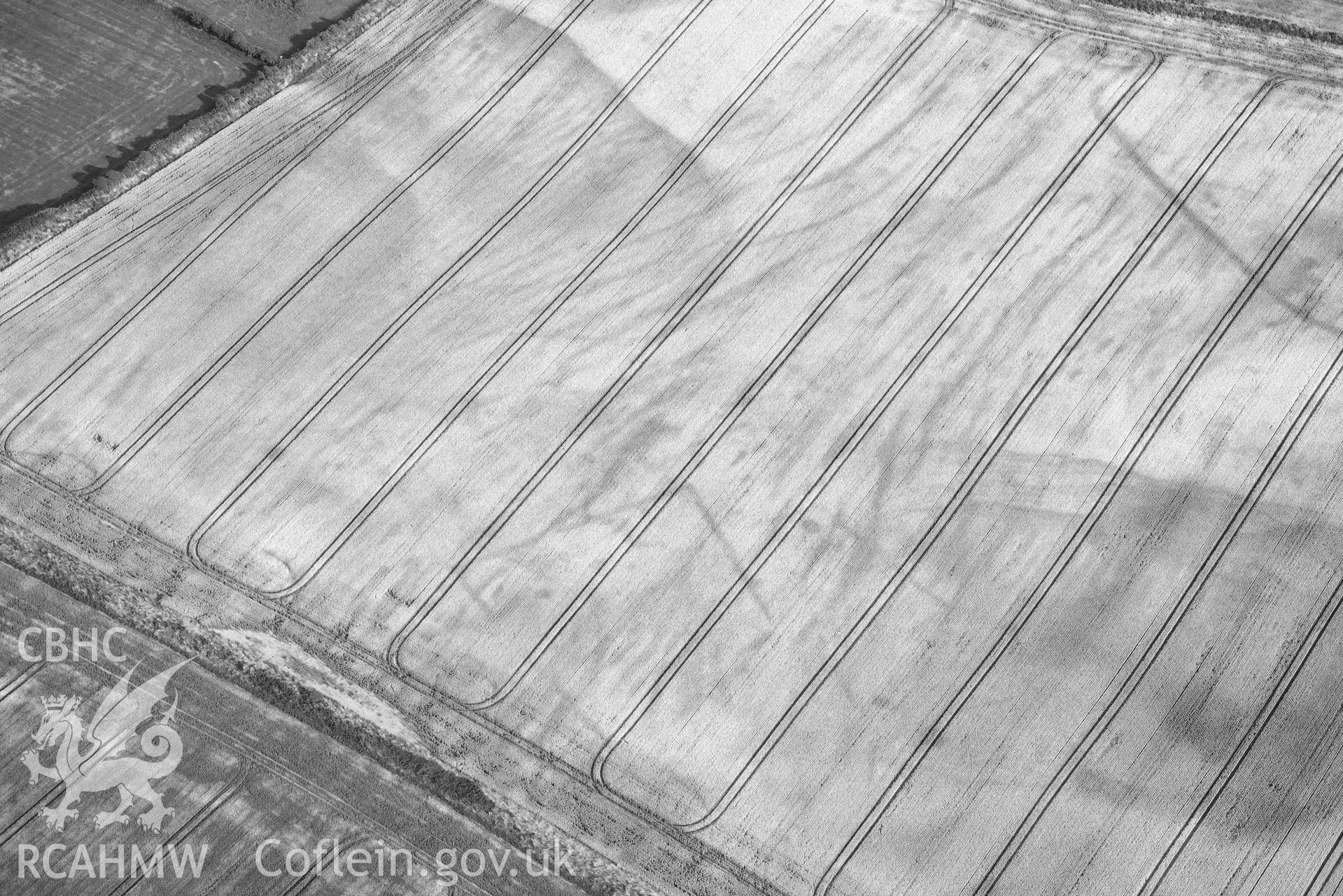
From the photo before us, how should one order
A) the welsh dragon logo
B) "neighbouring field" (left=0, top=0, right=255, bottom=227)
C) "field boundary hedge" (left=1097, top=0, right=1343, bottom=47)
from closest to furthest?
1. the welsh dragon logo
2. "neighbouring field" (left=0, top=0, right=255, bottom=227)
3. "field boundary hedge" (left=1097, top=0, right=1343, bottom=47)

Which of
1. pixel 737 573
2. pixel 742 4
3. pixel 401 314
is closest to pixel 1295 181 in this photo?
pixel 742 4

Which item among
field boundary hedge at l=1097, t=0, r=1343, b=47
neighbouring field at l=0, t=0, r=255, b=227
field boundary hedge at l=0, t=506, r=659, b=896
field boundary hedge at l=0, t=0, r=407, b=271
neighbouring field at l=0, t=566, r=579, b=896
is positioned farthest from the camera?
→ field boundary hedge at l=1097, t=0, r=1343, b=47

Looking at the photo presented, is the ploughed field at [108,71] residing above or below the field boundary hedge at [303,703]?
above

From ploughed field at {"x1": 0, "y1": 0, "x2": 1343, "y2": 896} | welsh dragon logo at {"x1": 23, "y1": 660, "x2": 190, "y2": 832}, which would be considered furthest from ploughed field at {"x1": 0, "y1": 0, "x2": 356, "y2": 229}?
welsh dragon logo at {"x1": 23, "y1": 660, "x2": 190, "y2": 832}

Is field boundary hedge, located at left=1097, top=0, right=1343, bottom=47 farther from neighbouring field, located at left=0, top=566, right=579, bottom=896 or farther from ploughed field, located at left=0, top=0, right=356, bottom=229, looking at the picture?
neighbouring field, located at left=0, top=566, right=579, bottom=896

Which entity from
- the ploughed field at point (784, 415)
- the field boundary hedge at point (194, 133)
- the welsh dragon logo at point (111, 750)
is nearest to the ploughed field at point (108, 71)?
the field boundary hedge at point (194, 133)

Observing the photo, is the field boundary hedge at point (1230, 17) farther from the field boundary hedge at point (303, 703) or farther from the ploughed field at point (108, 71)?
the field boundary hedge at point (303, 703)

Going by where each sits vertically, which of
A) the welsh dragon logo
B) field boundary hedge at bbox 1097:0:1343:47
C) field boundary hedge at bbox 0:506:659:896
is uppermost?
field boundary hedge at bbox 1097:0:1343:47
